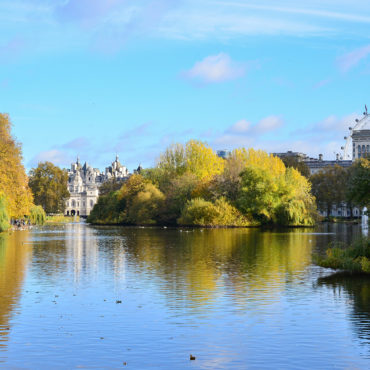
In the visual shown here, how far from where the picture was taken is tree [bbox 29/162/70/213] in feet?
511

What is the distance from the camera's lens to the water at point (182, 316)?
14.9m

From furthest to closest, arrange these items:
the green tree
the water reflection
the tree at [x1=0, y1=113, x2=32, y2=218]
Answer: the green tree < the tree at [x1=0, y1=113, x2=32, y2=218] < the water reflection

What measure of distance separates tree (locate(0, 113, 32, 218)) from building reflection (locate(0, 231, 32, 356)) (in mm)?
20878

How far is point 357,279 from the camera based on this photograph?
90.3 feet

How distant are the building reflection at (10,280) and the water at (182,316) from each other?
0.06m

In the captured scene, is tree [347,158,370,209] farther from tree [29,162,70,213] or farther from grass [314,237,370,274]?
tree [29,162,70,213]

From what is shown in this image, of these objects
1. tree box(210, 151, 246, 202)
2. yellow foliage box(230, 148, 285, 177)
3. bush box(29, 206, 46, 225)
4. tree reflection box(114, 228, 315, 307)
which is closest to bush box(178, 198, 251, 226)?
tree box(210, 151, 246, 202)

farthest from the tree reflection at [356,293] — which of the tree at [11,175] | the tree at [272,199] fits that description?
the tree at [272,199]

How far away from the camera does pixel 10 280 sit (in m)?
27.2

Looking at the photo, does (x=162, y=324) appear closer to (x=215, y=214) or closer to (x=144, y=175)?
(x=215, y=214)

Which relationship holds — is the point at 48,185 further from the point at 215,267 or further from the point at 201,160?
the point at 215,267

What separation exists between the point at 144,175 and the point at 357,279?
84.8 meters

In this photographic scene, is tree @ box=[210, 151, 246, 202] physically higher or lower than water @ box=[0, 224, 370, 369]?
higher

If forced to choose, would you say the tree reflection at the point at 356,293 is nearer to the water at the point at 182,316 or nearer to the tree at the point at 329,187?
the water at the point at 182,316
